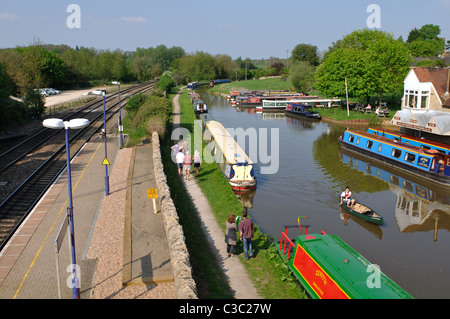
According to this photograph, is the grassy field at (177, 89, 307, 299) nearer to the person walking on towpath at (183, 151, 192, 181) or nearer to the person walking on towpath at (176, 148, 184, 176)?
the person walking on towpath at (183, 151, 192, 181)

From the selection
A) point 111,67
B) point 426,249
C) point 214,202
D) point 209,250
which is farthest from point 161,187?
point 111,67

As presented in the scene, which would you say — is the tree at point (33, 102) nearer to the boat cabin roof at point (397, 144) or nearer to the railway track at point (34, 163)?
the railway track at point (34, 163)

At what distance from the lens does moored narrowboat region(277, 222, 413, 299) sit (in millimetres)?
Result: 8922

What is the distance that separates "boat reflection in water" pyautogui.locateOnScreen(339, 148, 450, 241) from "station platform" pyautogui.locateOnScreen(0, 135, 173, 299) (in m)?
11.8

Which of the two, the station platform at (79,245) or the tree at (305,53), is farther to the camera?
the tree at (305,53)

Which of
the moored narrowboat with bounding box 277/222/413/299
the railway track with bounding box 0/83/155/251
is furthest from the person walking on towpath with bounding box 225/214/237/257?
the railway track with bounding box 0/83/155/251

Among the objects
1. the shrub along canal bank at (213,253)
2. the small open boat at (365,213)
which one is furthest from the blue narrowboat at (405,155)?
the shrub along canal bank at (213,253)

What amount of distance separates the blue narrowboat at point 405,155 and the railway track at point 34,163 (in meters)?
22.6

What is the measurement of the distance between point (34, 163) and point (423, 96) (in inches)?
1308

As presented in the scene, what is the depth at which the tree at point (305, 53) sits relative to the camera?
11212cm

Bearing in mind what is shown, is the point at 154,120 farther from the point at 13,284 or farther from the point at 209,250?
the point at 13,284

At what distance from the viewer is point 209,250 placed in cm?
1400
